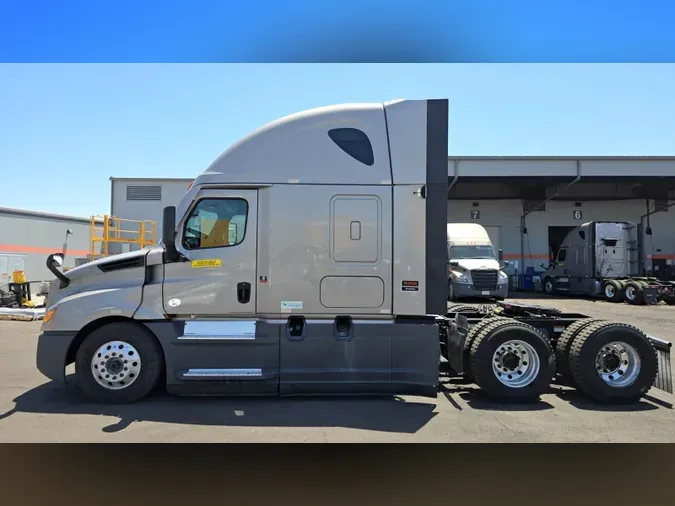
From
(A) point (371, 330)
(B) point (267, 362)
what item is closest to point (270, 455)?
(B) point (267, 362)

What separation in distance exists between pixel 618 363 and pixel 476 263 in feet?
39.0

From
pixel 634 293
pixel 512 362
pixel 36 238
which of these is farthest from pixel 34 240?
pixel 634 293

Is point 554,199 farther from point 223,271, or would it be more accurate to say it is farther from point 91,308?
point 91,308

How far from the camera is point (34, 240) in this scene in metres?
29.4

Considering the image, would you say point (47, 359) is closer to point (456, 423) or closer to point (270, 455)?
point (270, 455)

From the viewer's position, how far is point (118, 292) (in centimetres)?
577

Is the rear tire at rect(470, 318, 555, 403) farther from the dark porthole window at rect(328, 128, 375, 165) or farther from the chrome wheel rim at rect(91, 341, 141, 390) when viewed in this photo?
the chrome wheel rim at rect(91, 341, 141, 390)

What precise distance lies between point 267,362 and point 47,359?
2.75m

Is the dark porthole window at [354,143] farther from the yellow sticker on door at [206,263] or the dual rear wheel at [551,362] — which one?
the dual rear wheel at [551,362]

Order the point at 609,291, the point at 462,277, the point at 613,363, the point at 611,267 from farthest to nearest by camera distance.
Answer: the point at 611,267 < the point at 609,291 < the point at 462,277 < the point at 613,363

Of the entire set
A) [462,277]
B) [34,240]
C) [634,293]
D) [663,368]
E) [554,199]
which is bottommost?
[663,368]

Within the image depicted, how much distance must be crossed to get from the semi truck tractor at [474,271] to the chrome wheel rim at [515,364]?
38.6 feet

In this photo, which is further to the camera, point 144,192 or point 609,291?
point 144,192

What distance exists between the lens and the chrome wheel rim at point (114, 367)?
5.69 metres
